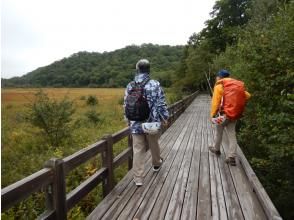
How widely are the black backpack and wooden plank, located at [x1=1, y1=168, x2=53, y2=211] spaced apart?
1936 mm

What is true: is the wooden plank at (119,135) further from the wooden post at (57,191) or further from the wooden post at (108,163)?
the wooden post at (57,191)

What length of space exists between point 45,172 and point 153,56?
71580 mm

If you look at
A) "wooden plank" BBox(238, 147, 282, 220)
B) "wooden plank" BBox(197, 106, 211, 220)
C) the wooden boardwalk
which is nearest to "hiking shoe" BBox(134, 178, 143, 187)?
the wooden boardwalk

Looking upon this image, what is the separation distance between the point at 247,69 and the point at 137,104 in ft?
13.7

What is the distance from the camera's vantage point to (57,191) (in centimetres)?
330

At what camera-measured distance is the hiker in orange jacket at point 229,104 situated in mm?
6242

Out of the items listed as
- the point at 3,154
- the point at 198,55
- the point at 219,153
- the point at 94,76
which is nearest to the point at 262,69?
the point at 219,153

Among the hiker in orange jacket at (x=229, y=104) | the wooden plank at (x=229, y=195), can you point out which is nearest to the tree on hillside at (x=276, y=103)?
the hiker in orange jacket at (x=229, y=104)

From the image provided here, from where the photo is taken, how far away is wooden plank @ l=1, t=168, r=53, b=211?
2479 mm

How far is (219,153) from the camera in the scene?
7660 millimetres

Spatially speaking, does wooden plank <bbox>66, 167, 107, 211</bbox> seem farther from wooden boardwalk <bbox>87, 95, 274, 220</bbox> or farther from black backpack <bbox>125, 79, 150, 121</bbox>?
black backpack <bbox>125, 79, 150, 121</bbox>

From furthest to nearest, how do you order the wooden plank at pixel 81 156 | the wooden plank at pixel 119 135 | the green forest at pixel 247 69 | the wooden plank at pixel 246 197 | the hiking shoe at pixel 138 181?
1. the green forest at pixel 247 69
2. the wooden plank at pixel 119 135
3. the hiking shoe at pixel 138 181
4. the wooden plank at pixel 246 197
5. the wooden plank at pixel 81 156

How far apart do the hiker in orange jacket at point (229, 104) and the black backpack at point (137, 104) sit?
1970 mm

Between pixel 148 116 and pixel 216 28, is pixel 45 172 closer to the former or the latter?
pixel 148 116
